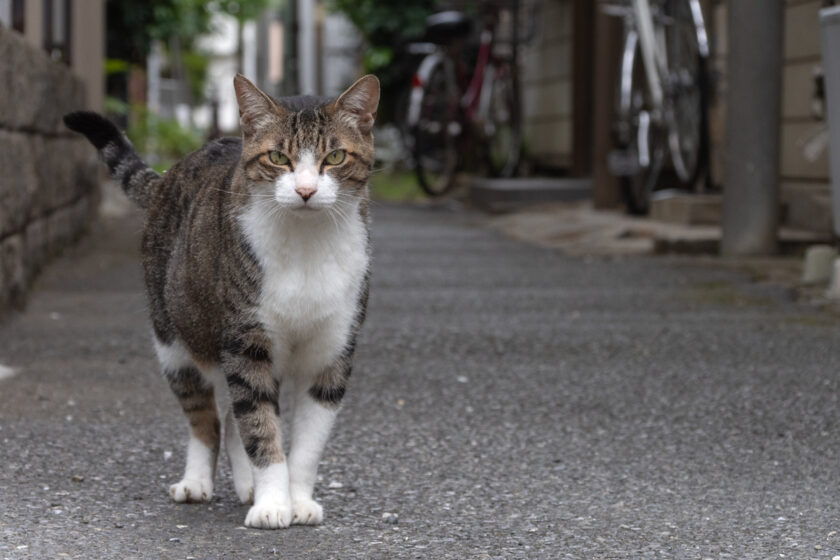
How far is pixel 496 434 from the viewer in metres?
4.06

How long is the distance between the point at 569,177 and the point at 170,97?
18583 millimetres

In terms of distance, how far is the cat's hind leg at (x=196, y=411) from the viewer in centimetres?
336

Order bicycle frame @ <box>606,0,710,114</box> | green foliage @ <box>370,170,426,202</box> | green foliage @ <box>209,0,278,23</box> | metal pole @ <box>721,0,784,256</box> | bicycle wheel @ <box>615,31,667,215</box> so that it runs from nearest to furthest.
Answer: metal pole @ <box>721,0,784,256</box>
bicycle frame @ <box>606,0,710,114</box>
bicycle wheel @ <box>615,31,667,215</box>
green foliage @ <box>370,170,426,202</box>
green foliage @ <box>209,0,278,23</box>

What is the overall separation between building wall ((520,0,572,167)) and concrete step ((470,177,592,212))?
1362 mm

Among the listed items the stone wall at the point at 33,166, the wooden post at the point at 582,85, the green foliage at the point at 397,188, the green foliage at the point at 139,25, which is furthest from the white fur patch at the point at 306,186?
the green foliage at the point at 139,25

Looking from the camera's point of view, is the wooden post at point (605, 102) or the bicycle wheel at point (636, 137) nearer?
the bicycle wheel at point (636, 137)

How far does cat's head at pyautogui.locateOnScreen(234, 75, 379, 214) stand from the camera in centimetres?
299

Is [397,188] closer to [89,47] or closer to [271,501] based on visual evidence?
[89,47]

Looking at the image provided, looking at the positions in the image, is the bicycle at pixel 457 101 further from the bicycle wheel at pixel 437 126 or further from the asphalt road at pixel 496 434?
the asphalt road at pixel 496 434

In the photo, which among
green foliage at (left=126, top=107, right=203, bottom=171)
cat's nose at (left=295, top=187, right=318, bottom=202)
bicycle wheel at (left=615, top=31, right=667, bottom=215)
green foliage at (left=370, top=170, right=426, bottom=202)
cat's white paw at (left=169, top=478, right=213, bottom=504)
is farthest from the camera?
green foliage at (left=126, top=107, right=203, bottom=171)

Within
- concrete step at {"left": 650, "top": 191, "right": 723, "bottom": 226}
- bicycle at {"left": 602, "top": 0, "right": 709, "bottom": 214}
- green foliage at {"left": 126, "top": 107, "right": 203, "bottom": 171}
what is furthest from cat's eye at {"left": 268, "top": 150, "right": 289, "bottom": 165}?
green foliage at {"left": 126, "top": 107, "right": 203, "bottom": 171}

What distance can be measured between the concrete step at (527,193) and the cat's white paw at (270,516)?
9074 millimetres

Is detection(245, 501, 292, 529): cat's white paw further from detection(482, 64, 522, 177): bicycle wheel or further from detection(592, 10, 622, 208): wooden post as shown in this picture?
detection(482, 64, 522, 177): bicycle wheel

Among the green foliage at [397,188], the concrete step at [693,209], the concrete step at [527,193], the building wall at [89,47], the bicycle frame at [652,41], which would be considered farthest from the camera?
the green foliage at [397,188]
